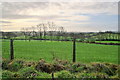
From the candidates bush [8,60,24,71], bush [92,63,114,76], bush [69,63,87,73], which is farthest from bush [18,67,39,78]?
bush [92,63,114,76]

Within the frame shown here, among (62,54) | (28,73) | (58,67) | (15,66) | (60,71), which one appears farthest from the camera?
(62,54)

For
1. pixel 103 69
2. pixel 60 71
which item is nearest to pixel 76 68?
pixel 60 71

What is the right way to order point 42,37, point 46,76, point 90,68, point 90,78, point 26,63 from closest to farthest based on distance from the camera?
point 90,78, point 46,76, point 90,68, point 26,63, point 42,37

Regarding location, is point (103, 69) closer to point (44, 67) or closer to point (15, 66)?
point (44, 67)

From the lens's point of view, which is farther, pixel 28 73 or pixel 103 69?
pixel 103 69

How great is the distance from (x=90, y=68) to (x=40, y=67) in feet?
5.58

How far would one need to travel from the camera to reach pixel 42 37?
24312mm

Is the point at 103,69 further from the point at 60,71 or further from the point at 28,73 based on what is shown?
the point at 28,73

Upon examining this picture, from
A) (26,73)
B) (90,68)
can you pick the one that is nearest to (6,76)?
(26,73)

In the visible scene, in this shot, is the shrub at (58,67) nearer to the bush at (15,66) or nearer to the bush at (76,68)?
the bush at (76,68)

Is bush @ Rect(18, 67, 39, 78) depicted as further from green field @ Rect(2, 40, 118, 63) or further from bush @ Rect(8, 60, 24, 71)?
green field @ Rect(2, 40, 118, 63)

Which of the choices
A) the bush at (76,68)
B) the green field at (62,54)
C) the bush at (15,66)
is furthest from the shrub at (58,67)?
the green field at (62,54)

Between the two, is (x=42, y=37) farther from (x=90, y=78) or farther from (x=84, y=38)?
(x=90, y=78)

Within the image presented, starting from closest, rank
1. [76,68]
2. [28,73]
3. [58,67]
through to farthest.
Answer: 1. [28,73]
2. [76,68]
3. [58,67]
